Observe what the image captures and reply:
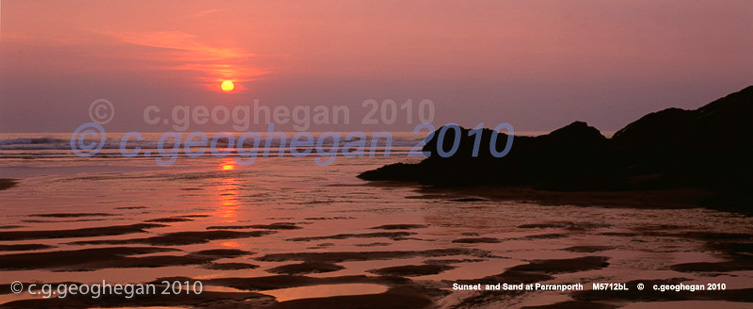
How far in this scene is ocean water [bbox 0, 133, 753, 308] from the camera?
8.32m

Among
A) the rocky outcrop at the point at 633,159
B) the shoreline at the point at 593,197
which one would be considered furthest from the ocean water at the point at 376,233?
the rocky outcrop at the point at 633,159

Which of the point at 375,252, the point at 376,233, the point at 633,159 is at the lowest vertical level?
the point at 375,252

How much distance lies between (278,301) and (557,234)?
19.4ft

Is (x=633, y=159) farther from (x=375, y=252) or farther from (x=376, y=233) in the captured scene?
(x=375, y=252)

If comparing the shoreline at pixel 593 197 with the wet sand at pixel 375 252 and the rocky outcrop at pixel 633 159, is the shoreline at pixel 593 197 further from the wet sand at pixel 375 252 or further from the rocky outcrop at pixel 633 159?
the rocky outcrop at pixel 633 159

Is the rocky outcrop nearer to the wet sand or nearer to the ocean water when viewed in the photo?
the wet sand

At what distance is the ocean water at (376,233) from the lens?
832 cm

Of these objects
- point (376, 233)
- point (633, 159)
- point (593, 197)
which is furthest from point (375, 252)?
point (633, 159)

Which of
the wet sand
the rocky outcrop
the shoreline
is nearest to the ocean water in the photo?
the wet sand

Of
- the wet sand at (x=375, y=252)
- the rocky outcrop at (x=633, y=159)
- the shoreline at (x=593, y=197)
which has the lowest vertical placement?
the wet sand at (x=375, y=252)

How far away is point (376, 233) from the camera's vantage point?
12039 millimetres

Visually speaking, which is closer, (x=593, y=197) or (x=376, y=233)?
(x=376, y=233)

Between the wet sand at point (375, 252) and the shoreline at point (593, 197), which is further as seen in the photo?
the shoreline at point (593, 197)

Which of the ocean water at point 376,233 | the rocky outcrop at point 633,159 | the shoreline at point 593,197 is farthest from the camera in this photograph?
the rocky outcrop at point 633,159
